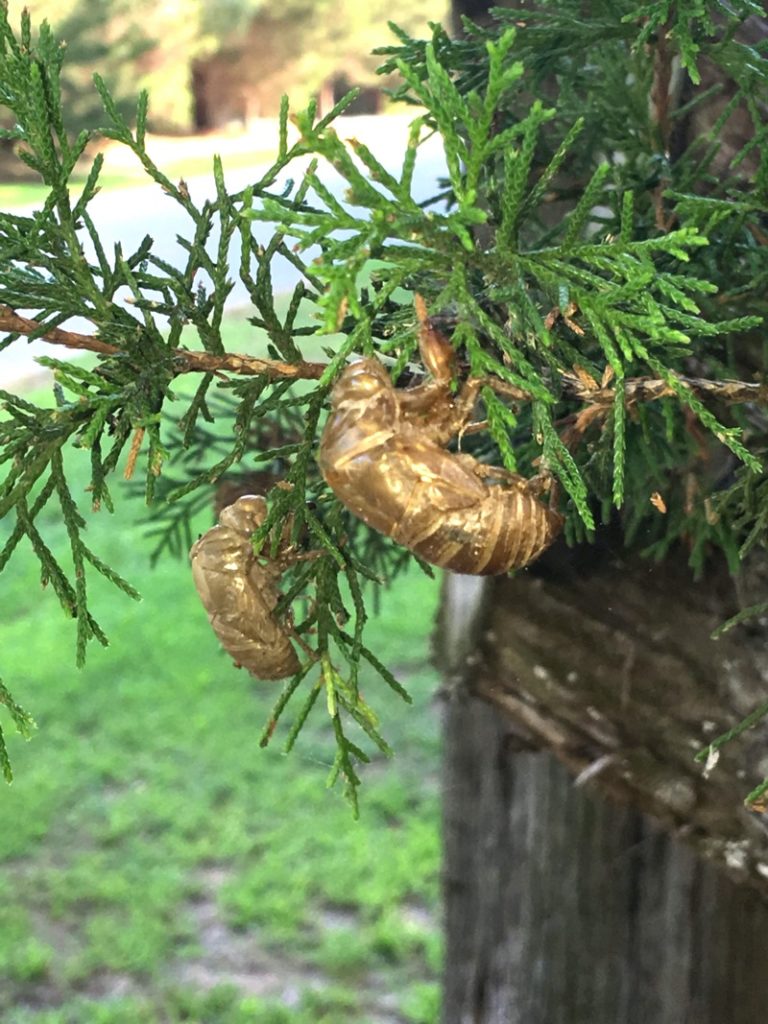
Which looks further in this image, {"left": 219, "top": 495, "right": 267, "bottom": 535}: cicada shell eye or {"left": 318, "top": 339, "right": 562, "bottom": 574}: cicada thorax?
{"left": 219, "top": 495, "right": 267, "bottom": 535}: cicada shell eye

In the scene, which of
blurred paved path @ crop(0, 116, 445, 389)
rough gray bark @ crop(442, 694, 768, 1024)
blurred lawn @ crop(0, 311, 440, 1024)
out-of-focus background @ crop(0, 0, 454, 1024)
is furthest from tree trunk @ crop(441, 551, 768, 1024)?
blurred paved path @ crop(0, 116, 445, 389)

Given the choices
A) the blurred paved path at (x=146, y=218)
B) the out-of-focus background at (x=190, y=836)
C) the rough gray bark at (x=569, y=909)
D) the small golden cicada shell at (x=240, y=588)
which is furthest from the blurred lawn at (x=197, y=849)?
the blurred paved path at (x=146, y=218)

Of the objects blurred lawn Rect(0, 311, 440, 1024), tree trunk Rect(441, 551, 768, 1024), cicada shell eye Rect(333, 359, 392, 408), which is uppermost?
cicada shell eye Rect(333, 359, 392, 408)

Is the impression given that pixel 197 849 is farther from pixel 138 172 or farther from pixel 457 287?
pixel 138 172

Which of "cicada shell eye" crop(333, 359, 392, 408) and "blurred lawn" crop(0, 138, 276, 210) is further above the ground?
"blurred lawn" crop(0, 138, 276, 210)

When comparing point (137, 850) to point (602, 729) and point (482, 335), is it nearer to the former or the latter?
point (602, 729)

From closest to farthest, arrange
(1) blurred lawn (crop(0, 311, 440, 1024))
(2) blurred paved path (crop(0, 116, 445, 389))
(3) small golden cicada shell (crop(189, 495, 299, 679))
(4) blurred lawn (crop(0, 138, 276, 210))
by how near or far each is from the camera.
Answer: (3) small golden cicada shell (crop(189, 495, 299, 679)) → (1) blurred lawn (crop(0, 311, 440, 1024)) → (2) blurred paved path (crop(0, 116, 445, 389)) → (4) blurred lawn (crop(0, 138, 276, 210))

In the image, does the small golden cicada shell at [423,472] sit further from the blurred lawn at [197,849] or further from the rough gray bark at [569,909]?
the blurred lawn at [197,849]

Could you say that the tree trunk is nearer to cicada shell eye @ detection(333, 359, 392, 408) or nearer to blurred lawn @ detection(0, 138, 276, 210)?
cicada shell eye @ detection(333, 359, 392, 408)
